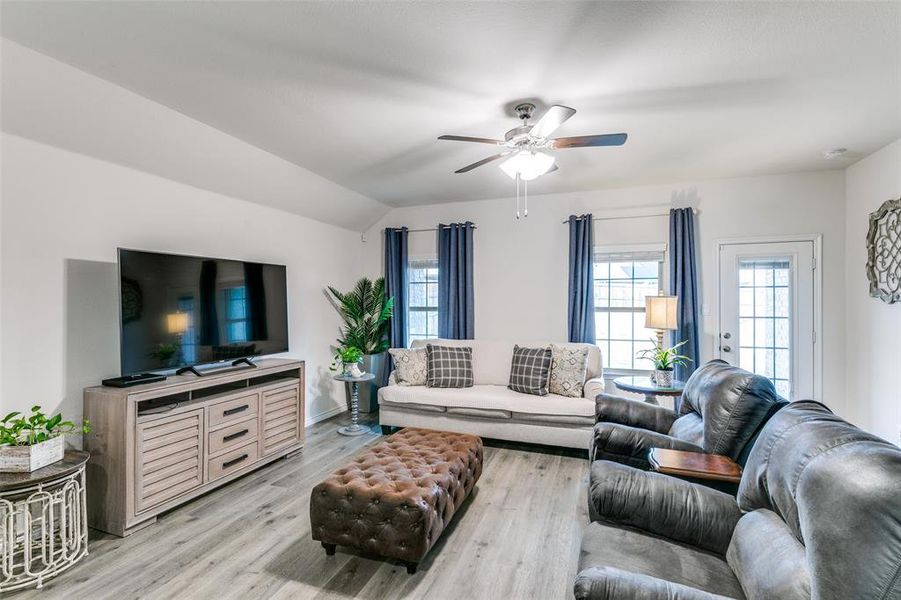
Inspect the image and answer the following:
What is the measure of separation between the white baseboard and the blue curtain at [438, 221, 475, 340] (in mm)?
1601

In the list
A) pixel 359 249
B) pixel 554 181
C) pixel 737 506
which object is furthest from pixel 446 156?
pixel 737 506

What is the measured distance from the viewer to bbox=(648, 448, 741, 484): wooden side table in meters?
1.88

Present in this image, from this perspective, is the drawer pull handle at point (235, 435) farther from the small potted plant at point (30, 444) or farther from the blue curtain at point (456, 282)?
the blue curtain at point (456, 282)

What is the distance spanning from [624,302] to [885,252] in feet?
6.94

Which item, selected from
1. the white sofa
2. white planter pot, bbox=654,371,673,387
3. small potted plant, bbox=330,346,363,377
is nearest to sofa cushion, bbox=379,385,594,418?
the white sofa

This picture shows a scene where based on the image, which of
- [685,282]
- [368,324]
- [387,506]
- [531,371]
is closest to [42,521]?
[387,506]

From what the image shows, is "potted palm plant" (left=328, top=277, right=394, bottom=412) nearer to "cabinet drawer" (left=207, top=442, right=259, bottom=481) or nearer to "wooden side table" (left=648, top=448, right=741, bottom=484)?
"cabinet drawer" (left=207, top=442, right=259, bottom=481)

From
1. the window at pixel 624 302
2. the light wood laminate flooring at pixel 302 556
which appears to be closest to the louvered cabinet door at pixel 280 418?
the light wood laminate flooring at pixel 302 556

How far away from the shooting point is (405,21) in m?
1.85

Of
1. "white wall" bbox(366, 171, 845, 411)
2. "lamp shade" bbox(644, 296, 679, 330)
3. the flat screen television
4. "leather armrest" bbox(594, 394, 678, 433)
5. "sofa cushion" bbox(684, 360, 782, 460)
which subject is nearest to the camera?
"sofa cushion" bbox(684, 360, 782, 460)

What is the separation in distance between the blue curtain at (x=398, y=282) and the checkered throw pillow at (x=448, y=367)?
97cm

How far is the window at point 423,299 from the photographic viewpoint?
221 inches

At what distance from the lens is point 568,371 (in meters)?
4.11

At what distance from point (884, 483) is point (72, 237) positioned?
13.0ft
